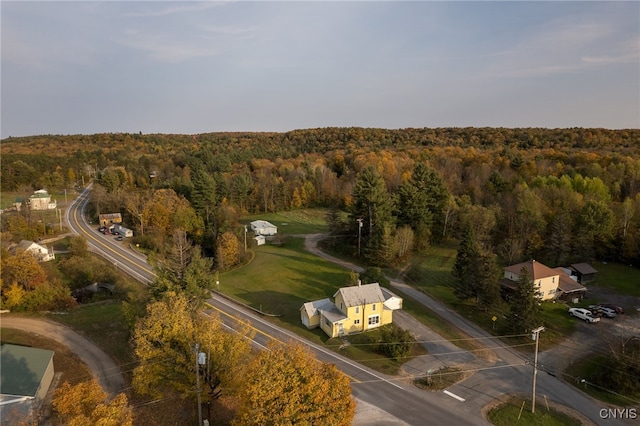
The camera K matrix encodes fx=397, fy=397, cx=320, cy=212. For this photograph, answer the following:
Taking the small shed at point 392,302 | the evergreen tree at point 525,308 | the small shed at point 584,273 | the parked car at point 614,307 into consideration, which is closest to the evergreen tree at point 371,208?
the small shed at point 392,302

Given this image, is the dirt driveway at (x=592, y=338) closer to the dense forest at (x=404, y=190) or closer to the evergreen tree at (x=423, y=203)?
the dense forest at (x=404, y=190)

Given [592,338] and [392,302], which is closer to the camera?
[592,338]

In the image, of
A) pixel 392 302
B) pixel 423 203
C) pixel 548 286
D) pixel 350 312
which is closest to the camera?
pixel 350 312

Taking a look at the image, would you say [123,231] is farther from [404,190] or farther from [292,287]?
[404,190]

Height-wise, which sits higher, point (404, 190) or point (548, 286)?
point (404, 190)

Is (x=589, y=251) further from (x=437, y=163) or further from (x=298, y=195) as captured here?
(x=298, y=195)

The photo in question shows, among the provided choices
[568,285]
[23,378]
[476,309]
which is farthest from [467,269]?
[23,378]
